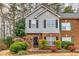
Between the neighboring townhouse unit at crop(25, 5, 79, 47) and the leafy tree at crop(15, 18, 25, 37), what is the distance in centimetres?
19

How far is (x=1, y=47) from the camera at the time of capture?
376 inches

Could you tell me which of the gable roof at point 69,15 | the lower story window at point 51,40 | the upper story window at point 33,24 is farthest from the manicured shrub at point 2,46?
the gable roof at point 69,15

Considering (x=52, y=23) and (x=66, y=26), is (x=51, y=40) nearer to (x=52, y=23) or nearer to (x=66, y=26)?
(x=52, y=23)

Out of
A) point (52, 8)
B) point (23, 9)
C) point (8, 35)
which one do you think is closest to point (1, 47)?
point (8, 35)

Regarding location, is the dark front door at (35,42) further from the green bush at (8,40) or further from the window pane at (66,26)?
the window pane at (66,26)

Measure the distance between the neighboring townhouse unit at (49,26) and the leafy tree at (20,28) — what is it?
0.19 metres

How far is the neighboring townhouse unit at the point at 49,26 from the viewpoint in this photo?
10.1m

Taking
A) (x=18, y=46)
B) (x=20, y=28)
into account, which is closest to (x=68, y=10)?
(x=20, y=28)

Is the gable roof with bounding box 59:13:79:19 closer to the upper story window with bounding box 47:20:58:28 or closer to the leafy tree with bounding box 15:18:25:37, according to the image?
the upper story window with bounding box 47:20:58:28

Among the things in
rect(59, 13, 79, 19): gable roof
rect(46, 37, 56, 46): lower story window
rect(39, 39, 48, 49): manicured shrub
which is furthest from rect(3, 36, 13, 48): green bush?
rect(59, 13, 79, 19): gable roof

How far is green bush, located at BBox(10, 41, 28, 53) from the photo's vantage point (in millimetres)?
9500

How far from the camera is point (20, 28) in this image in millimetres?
9836

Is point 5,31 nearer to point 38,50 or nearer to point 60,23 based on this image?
point 38,50

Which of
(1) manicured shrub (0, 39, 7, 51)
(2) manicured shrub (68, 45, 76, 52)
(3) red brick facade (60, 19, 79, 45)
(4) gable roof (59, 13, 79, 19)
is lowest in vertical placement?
(2) manicured shrub (68, 45, 76, 52)
